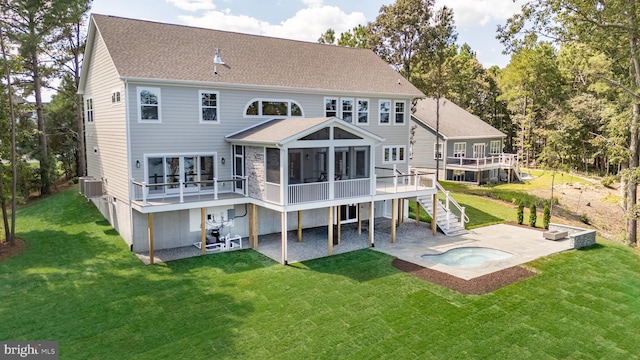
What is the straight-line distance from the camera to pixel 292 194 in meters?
15.1

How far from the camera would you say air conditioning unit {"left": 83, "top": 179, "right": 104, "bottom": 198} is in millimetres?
18406

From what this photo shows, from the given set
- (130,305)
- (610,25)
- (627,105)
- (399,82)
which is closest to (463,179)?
(627,105)

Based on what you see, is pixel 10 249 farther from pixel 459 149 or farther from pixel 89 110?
pixel 459 149

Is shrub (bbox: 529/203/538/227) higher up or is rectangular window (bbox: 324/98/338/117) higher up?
rectangular window (bbox: 324/98/338/117)

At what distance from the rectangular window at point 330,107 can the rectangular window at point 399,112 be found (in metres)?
3.82

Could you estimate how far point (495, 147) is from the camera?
39.1 m

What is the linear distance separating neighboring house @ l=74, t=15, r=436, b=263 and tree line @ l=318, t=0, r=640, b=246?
970cm

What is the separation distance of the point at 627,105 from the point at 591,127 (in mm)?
17916

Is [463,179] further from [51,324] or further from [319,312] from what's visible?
[51,324]

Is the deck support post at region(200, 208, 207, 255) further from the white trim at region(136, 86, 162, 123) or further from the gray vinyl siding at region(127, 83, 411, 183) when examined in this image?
the white trim at region(136, 86, 162, 123)

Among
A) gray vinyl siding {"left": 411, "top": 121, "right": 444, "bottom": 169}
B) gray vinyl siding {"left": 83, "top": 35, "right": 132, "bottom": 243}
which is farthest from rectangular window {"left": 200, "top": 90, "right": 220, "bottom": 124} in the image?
gray vinyl siding {"left": 411, "top": 121, "right": 444, "bottom": 169}

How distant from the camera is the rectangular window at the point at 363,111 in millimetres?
20938

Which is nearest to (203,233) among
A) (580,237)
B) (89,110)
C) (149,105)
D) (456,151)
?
(149,105)

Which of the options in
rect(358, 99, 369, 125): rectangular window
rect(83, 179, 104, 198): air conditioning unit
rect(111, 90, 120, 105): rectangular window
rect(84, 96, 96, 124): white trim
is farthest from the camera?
rect(358, 99, 369, 125): rectangular window
